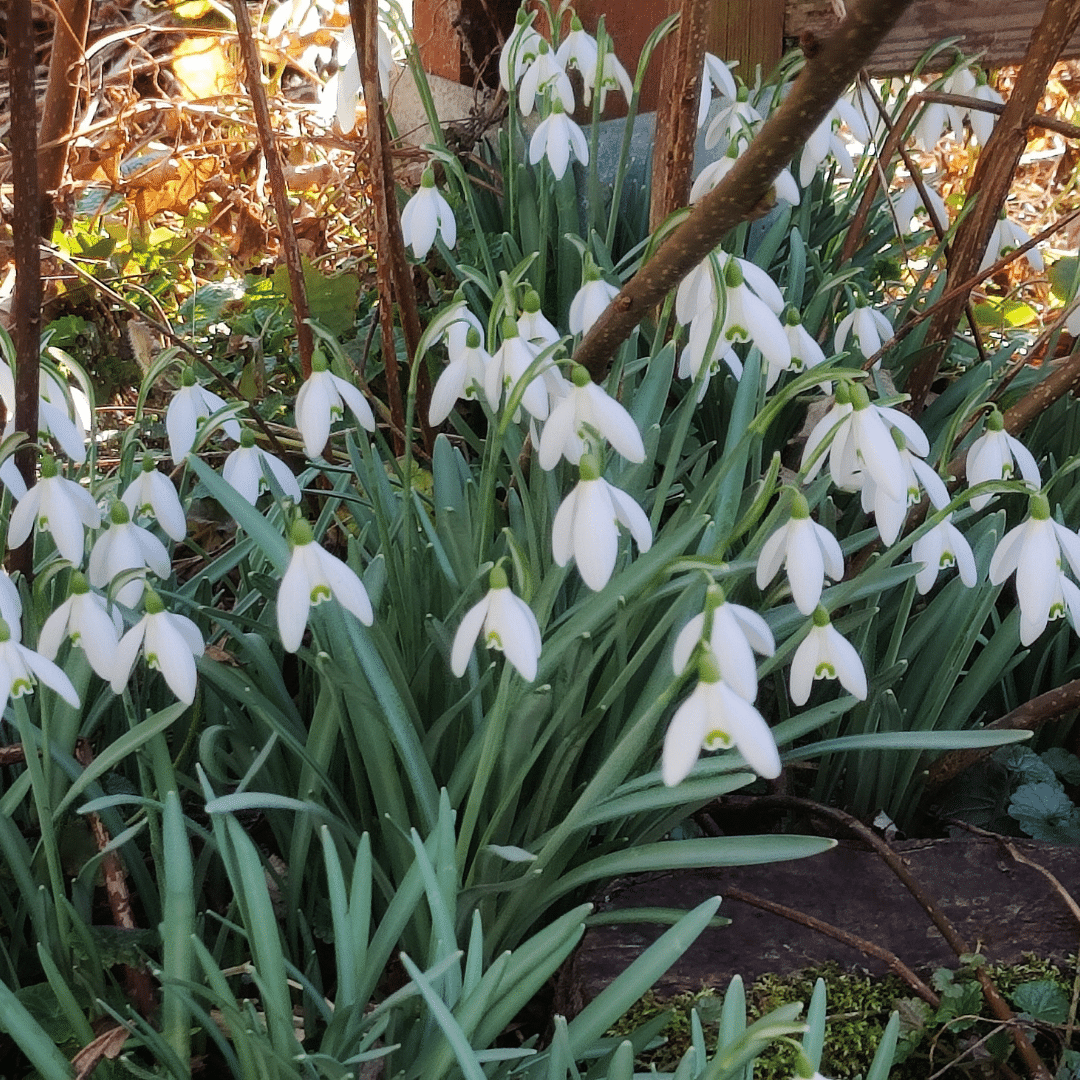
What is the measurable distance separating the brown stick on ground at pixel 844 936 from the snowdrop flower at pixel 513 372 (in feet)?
1.93

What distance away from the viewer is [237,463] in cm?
128

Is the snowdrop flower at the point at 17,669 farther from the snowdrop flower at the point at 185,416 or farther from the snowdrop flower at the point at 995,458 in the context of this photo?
the snowdrop flower at the point at 995,458

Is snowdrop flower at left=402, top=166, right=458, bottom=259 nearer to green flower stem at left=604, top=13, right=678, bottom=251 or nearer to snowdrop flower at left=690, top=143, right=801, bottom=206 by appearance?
snowdrop flower at left=690, top=143, right=801, bottom=206

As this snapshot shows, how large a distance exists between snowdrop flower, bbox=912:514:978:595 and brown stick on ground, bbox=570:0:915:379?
41 centimetres

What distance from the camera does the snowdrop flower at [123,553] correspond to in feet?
3.63

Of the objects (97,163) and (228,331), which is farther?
(97,163)

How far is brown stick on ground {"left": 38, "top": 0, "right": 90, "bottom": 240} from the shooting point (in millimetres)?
1922

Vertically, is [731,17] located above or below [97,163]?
above

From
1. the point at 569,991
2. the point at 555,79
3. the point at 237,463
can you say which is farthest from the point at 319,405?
the point at 555,79

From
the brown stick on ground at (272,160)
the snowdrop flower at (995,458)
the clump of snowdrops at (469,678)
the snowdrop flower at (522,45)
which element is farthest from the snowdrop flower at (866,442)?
the snowdrop flower at (522,45)

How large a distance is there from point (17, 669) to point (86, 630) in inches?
3.6

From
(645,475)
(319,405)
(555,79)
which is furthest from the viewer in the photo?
(555,79)

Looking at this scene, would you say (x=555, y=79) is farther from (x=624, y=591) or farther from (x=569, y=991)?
(x=569, y=991)

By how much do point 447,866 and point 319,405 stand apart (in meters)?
0.53
